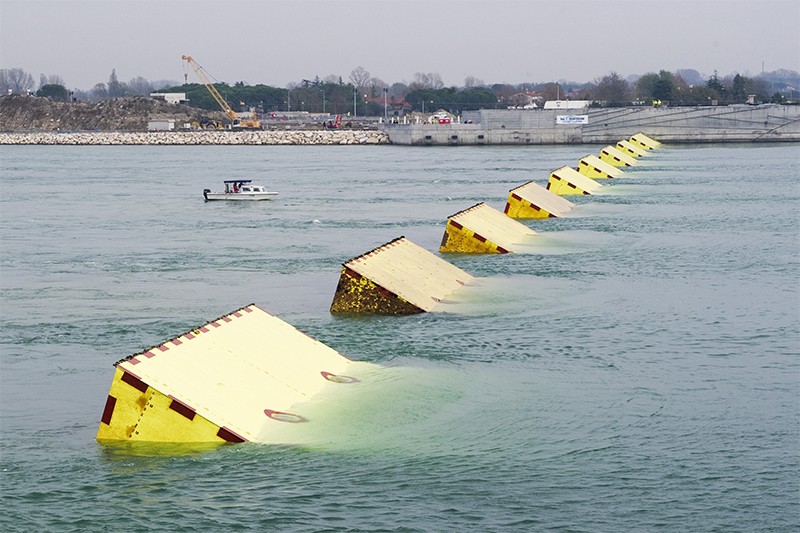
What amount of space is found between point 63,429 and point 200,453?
9.51 feet

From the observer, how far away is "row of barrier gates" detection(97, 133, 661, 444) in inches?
709

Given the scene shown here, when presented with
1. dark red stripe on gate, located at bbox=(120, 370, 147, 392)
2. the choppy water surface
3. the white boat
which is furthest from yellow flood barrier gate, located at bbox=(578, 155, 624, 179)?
dark red stripe on gate, located at bbox=(120, 370, 147, 392)

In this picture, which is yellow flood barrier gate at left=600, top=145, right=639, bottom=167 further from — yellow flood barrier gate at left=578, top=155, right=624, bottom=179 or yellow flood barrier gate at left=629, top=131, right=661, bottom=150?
yellow flood barrier gate at left=629, top=131, right=661, bottom=150

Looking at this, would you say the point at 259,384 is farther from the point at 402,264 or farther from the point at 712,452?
the point at 402,264

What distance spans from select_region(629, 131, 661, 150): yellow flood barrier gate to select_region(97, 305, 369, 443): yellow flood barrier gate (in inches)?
4169

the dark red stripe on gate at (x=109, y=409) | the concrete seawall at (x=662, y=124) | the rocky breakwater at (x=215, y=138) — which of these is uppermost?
the concrete seawall at (x=662, y=124)

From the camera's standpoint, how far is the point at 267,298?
103 feet

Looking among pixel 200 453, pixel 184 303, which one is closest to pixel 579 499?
pixel 200 453

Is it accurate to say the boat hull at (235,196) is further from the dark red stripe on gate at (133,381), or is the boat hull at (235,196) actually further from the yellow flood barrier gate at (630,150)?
the yellow flood barrier gate at (630,150)

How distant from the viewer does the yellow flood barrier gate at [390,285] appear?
94.2ft

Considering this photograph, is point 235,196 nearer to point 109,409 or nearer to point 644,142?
→ point 109,409

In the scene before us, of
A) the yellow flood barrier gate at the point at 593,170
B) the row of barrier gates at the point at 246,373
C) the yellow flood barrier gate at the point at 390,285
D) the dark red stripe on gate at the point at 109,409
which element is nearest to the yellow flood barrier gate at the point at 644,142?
the yellow flood barrier gate at the point at 593,170

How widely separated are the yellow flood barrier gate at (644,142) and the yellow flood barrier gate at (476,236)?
273 ft

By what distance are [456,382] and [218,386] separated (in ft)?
15.4
